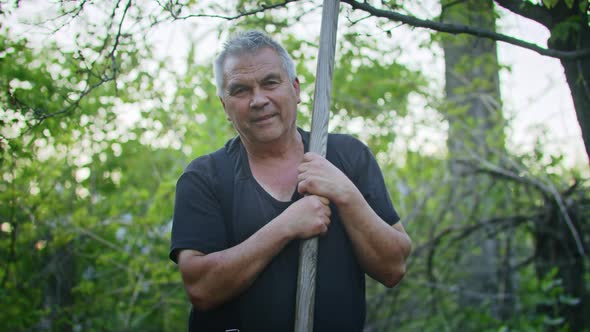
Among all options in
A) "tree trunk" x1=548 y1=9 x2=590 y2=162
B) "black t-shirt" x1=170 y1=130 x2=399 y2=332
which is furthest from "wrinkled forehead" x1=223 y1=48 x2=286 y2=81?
"tree trunk" x1=548 y1=9 x2=590 y2=162

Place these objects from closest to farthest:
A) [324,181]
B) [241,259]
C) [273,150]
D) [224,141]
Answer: [241,259] < [324,181] < [273,150] < [224,141]

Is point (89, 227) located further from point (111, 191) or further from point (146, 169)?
point (146, 169)

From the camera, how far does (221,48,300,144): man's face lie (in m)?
2.12

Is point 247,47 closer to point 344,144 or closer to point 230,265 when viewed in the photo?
point 344,144

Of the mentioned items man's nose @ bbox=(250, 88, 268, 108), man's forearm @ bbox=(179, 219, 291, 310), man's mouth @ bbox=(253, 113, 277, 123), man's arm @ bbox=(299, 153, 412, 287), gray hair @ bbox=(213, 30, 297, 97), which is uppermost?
gray hair @ bbox=(213, 30, 297, 97)

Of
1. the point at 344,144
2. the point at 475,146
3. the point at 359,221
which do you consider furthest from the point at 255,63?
the point at 475,146

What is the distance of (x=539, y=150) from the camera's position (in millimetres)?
4453

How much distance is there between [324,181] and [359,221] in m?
0.21

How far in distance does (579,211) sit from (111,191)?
414 cm

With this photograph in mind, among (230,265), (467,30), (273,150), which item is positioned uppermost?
(467,30)

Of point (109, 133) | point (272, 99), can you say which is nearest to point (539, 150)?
point (272, 99)

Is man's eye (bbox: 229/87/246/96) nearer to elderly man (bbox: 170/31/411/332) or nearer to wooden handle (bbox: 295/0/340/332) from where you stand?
elderly man (bbox: 170/31/411/332)

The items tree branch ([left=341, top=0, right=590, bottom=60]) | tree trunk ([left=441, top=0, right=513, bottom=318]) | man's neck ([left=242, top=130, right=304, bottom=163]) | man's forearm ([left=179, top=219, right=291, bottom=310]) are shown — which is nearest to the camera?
man's forearm ([left=179, top=219, right=291, bottom=310])

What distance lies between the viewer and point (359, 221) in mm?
1956
